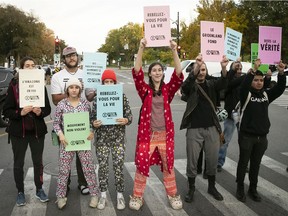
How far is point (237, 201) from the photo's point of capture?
15.4 feet

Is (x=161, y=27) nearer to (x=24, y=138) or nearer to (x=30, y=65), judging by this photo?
(x=30, y=65)

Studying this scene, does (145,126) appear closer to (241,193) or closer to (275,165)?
(241,193)

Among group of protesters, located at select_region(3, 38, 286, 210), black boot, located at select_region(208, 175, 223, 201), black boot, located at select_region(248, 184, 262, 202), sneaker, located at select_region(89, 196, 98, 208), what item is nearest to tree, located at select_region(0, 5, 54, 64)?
group of protesters, located at select_region(3, 38, 286, 210)

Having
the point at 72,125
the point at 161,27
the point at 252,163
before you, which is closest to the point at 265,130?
the point at 252,163

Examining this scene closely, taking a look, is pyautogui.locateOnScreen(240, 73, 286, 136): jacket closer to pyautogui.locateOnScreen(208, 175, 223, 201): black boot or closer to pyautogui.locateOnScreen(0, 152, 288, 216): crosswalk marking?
pyautogui.locateOnScreen(208, 175, 223, 201): black boot

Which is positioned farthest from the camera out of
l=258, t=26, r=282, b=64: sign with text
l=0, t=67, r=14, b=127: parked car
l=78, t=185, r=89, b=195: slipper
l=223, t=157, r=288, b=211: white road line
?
l=0, t=67, r=14, b=127: parked car

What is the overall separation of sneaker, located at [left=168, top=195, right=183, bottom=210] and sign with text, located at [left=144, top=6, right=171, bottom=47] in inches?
81.0

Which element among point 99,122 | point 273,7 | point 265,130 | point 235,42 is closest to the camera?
point 99,122

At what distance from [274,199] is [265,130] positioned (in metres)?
1.01

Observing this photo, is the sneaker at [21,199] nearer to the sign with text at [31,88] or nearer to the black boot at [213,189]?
the sign with text at [31,88]

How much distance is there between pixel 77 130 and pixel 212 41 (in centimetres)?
229

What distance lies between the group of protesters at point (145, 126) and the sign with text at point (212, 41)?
0.25m

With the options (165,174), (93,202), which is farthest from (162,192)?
(93,202)

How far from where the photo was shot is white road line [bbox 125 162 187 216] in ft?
14.4
